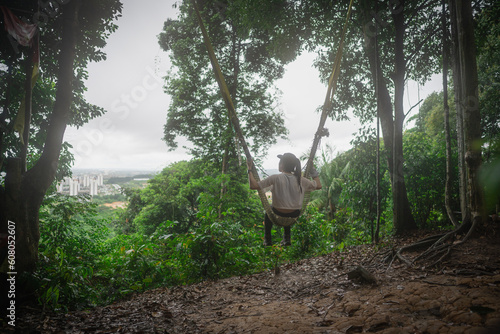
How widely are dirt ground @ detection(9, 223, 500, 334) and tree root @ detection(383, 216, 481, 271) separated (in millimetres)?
57

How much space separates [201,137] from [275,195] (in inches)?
231

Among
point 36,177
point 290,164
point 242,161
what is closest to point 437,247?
point 290,164

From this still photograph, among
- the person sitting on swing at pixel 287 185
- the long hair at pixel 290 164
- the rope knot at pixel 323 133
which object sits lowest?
the person sitting on swing at pixel 287 185

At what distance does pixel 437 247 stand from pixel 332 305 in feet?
4.79

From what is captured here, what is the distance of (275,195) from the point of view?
2.92m

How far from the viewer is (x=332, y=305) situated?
5.98ft

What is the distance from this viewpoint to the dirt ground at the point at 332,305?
4.51 ft

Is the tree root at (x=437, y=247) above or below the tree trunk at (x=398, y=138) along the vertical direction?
below

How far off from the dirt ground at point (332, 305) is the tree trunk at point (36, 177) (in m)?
0.73

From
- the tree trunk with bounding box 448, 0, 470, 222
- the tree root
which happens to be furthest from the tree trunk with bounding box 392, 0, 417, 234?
the tree root

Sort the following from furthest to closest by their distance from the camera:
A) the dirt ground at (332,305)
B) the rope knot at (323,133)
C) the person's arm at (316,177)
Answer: the rope knot at (323,133) < the person's arm at (316,177) < the dirt ground at (332,305)

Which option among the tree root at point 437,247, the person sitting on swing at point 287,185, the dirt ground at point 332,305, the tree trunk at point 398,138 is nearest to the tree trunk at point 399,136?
the tree trunk at point 398,138

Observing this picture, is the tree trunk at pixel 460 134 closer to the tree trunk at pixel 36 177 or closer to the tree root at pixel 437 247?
the tree root at pixel 437 247

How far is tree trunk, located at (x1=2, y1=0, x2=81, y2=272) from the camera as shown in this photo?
233 centimetres
